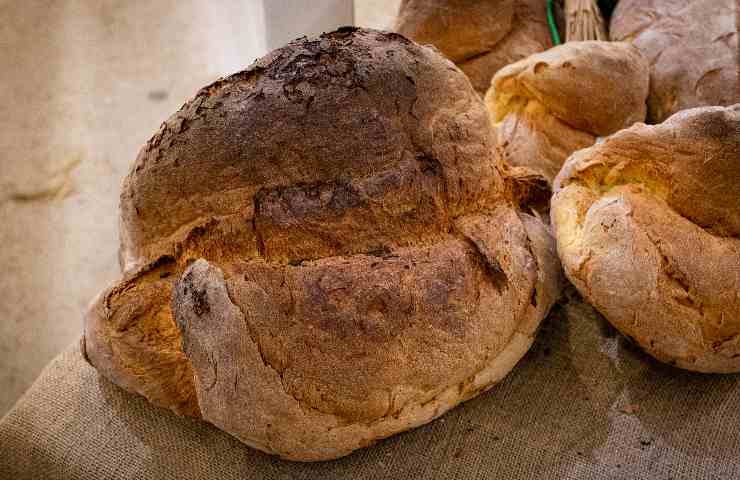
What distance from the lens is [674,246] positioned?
4.08ft

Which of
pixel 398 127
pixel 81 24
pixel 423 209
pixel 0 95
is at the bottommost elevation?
pixel 0 95

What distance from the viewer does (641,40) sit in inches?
74.2

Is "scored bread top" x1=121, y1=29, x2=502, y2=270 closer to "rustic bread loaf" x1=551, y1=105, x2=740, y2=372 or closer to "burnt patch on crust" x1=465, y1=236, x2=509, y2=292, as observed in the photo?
"burnt patch on crust" x1=465, y1=236, x2=509, y2=292

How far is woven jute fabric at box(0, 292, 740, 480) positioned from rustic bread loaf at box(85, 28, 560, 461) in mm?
98

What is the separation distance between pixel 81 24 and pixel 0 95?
63 centimetres

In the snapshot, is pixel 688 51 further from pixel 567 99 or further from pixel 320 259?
pixel 320 259

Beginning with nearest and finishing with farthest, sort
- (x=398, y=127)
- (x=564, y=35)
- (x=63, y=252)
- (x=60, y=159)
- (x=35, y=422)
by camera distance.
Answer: (x=398, y=127) < (x=35, y=422) < (x=564, y=35) < (x=63, y=252) < (x=60, y=159)

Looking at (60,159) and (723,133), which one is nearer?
(723,133)

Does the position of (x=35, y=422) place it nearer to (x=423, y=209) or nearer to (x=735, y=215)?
(x=423, y=209)

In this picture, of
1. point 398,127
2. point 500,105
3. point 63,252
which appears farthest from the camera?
point 63,252

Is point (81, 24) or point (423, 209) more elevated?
point (423, 209)

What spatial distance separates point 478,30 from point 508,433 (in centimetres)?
121

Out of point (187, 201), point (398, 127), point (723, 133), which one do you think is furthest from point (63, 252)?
point (723, 133)

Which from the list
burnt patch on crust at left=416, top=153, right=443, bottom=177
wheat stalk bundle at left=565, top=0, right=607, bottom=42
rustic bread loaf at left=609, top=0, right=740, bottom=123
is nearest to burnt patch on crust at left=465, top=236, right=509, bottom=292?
burnt patch on crust at left=416, top=153, right=443, bottom=177
